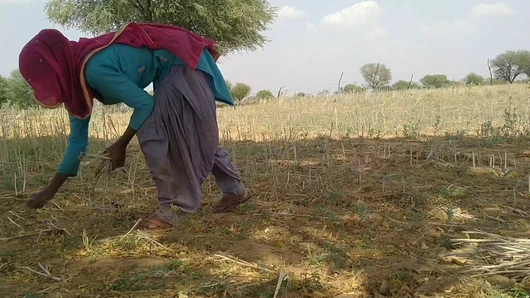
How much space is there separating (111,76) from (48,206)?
141 cm

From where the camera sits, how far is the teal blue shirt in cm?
246

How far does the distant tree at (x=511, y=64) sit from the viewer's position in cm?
5019

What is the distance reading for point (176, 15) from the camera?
60.8ft

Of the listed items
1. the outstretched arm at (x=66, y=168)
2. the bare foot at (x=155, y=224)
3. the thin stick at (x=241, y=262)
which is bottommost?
the thin stick at (x=241, y=262)

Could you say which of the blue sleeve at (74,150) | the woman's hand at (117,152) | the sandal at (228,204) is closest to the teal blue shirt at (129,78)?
the blue sleeve at (74,150)

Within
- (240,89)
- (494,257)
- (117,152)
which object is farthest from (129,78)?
(240,89)

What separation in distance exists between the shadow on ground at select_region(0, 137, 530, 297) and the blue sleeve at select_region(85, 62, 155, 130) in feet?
2.15

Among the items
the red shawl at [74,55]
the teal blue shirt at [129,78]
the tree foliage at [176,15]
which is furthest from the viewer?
the tree foliage at [176,15]

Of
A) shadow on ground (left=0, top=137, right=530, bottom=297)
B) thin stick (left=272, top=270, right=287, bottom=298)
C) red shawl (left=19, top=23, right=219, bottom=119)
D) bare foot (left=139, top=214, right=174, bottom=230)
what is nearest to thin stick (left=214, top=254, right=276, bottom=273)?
shadow on ground (left=0, top=137, right=530, bottom=297)

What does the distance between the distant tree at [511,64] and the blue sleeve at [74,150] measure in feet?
180

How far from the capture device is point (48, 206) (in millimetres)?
3334

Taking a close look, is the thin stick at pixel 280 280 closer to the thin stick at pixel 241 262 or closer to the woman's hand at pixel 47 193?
the thin stick at pixel 241 262

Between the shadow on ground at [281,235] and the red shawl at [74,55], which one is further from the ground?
the red shawl at [74,55]

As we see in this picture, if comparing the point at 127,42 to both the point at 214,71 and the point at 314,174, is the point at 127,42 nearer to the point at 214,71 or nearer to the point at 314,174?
the point at 214,71
